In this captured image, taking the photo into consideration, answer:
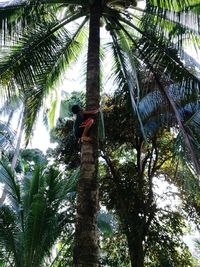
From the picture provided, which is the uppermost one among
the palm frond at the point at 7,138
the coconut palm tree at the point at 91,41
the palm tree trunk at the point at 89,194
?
the palm frond at the point at 7,138

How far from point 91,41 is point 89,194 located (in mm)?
2853

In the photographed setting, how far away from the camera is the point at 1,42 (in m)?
6.95

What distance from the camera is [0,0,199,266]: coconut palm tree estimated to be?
627 centimetres

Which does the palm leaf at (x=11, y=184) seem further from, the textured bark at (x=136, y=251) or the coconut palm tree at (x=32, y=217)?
the textured bark at (x=136, y=251)

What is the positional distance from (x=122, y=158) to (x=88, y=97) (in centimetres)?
723

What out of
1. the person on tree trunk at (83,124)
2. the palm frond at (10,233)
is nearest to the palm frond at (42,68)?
the palm frond at (10,233)

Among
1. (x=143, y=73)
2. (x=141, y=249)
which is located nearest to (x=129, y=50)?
(x=143, y=73)

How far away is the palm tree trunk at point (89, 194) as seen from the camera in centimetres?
400

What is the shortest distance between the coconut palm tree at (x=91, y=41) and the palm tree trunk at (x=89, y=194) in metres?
0.02

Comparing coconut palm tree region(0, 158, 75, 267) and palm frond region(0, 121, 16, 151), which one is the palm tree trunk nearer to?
coconut palm tree region(0, 158, 75, 267)

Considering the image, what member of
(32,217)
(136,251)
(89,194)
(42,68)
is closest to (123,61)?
(42,68)

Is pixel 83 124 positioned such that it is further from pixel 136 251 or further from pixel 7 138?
pixel 7 138

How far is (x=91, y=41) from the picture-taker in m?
6.17

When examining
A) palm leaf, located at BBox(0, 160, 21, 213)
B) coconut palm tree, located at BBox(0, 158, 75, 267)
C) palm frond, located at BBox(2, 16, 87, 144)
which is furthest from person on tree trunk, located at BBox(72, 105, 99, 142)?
palm leaf, located at BBox(0, 160, 21, 213)
